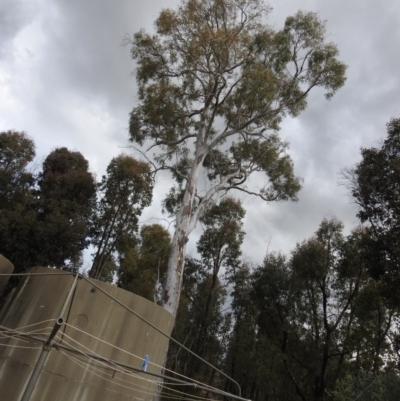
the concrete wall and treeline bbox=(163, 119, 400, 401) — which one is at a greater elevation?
treeline bbox=(163, 119, 400, 401)

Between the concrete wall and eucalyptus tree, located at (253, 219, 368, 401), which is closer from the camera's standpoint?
the concrete wall

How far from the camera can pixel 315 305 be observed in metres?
14.6

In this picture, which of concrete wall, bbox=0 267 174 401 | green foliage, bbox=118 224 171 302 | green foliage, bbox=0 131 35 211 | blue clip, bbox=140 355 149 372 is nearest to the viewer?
concrete wall, bbox=0 267 174 401

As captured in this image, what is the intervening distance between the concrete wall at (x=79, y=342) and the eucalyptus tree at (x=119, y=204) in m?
10.9

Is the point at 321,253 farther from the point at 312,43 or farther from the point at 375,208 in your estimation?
the point at 312,43

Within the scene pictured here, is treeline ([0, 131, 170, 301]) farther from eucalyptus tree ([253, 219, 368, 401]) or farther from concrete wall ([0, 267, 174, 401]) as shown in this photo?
concrete wall ([0, 267, 174, 401])

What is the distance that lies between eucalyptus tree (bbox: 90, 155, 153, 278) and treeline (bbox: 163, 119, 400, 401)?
3.70 meters

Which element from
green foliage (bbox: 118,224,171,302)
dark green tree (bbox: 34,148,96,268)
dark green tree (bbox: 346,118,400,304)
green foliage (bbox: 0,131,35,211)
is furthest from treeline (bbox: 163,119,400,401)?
green foliage (bbox: 0,131,35,211)

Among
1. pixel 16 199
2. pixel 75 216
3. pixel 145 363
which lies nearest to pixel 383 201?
pixel 145 363

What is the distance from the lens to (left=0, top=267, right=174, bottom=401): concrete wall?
390 cm

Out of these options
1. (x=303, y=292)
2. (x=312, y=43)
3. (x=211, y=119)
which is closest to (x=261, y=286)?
(x=303, y=292)

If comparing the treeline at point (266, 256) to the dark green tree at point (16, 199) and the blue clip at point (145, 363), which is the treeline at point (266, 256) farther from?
the blue clip at point (145, 363)

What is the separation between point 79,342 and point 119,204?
39.5ft

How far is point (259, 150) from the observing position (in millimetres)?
13031
